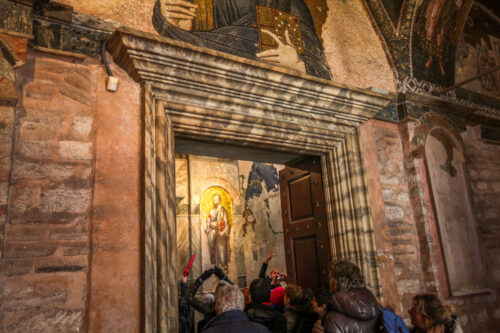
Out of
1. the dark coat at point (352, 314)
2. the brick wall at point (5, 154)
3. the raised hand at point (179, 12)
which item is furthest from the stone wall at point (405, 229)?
the brick wall at point (5, 154)

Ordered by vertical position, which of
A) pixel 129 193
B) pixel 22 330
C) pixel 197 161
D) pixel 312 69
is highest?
pixel 197 161

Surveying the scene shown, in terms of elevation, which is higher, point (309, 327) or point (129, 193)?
point (129, 193)

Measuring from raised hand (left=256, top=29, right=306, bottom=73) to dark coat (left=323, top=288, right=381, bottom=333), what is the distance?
249 centimetres

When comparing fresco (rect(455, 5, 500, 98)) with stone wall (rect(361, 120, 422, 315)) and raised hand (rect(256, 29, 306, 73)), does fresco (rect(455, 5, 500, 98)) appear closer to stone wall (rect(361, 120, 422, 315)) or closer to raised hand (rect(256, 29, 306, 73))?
stone wall (rect(361, 120, 422, 315))

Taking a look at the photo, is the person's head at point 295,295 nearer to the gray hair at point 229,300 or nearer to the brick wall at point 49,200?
the gray hair at point 229,300

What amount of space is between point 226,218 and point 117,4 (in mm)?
7405

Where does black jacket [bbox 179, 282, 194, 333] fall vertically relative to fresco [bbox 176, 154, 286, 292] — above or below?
below

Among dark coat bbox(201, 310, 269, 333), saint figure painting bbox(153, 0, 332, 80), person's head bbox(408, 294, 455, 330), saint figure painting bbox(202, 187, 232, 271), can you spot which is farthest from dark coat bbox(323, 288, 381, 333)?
saint figure painting bbox(202, 187, 232, 271)

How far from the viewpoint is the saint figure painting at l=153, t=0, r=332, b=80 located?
3.63m

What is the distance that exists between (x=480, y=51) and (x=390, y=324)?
5.62m

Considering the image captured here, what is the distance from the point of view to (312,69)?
4.38 meters

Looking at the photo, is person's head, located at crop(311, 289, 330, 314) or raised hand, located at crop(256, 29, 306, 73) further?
raised hand, located at crop(256, 29, 306, 73)

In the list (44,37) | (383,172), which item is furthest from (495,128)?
(44,37)

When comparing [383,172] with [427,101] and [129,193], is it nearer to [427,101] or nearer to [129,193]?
[427,101]
